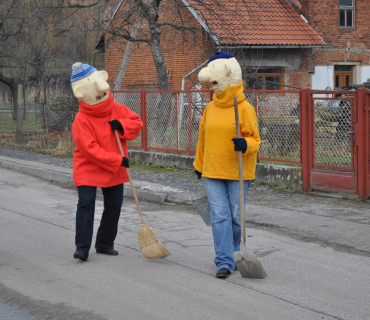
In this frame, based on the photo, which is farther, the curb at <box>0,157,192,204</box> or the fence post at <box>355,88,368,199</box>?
the curb at <box>0,157,192,204</box>

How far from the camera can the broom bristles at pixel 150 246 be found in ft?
17.3

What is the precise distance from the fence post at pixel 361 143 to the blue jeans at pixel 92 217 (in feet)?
14.0

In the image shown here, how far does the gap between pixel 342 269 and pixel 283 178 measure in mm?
4317

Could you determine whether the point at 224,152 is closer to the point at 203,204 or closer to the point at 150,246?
the point at 203,204

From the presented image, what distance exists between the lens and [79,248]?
5316mm

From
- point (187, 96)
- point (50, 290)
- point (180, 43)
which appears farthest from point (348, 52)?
point (50, 290)

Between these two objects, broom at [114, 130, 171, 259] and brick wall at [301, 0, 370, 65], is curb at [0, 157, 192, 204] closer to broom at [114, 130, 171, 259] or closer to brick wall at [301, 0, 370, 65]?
broom at [114, 130, 171, 259]

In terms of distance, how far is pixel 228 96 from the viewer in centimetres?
481

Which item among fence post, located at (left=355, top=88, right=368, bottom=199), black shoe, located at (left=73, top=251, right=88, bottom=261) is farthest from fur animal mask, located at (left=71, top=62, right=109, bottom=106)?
fence post, located at (left=355, top=88, right=368, bottom=199)

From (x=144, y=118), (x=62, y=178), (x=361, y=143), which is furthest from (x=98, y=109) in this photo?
(x=144, y=118)

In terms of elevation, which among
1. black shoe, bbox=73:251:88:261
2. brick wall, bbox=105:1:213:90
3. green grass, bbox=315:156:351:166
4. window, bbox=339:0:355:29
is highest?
window, bbox=339:0:355:29

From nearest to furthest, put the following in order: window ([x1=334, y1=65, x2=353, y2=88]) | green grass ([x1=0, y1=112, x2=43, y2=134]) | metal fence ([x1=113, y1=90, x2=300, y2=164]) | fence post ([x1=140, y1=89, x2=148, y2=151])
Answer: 1. metal fence ([x1=113, y1=90, x2=300, y2=164])
2. fence post ([x1=140, y1=89, x2=148, y2=151])
3. green grass ([x1=0, y1=112, x2=43, y2=134])
4. window ([x1=334, y1=65, x2=353, y2=88])

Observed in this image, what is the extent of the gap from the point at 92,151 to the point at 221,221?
1.38 m

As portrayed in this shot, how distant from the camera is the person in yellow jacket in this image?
190 inches
